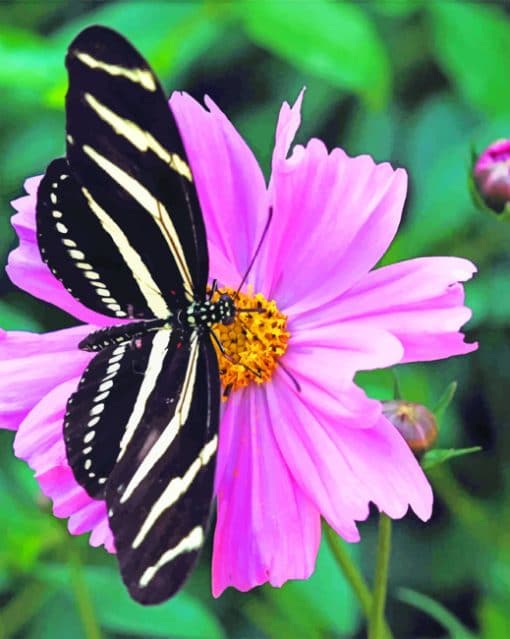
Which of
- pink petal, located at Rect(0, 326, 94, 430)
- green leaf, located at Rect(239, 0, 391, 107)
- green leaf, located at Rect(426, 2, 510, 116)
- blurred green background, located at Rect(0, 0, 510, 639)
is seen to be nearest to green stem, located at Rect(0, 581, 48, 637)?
blurred green background, located at Rect(0, 0, 510, 639)

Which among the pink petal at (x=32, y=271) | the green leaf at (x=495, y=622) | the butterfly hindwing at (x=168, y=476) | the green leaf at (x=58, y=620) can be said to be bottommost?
the green leaf at (x=495, y=622)

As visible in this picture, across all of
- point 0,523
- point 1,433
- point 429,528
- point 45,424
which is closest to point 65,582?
point 0,523

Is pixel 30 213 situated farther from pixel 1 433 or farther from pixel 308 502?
pixel 1 433

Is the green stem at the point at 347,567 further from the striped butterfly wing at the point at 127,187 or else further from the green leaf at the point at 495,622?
the green leaf at the point at 495,622

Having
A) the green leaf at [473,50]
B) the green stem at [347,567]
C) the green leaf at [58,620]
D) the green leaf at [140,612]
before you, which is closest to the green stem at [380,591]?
the green stem at [347,567]

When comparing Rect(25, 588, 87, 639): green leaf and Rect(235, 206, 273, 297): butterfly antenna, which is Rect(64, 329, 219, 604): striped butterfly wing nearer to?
Rect(235, 206, 273, 297): butterfly antenna
